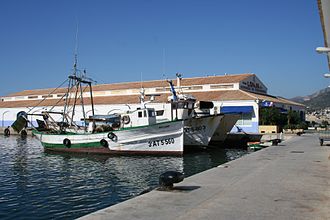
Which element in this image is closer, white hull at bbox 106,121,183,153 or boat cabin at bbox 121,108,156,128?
white hull at bbox 106,121,183,153

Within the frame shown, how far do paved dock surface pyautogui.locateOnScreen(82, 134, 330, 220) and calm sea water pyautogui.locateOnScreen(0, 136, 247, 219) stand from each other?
10.5ft

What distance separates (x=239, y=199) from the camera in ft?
29.5

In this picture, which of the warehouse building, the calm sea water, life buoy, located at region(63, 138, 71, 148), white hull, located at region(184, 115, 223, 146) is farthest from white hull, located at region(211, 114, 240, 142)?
life buoy, located at region(63, 138, 71, 148)

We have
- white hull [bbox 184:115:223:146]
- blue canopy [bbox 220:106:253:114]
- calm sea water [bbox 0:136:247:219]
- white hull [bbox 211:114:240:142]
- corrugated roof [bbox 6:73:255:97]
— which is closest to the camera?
calm sea water [bbox 0:136:247:219]

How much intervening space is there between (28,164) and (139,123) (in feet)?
31.0

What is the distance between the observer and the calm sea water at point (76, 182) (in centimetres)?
1193

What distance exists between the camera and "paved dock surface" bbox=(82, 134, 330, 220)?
24.9 ft

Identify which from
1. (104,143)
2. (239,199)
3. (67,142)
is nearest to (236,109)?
(104,143)

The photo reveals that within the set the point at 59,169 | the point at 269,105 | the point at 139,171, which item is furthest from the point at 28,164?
the point at 269,105

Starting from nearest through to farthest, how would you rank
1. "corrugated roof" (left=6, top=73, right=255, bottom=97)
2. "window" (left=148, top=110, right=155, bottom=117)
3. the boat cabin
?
the boat cabin < "window" (left=148, top=110, right=155, bottom=117) < "corrugated roof" (left=6, top=73, right=255, bottom=97)

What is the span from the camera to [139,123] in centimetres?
3019

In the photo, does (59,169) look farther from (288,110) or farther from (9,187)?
(288,110)

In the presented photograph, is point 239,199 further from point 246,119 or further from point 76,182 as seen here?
point 246,119

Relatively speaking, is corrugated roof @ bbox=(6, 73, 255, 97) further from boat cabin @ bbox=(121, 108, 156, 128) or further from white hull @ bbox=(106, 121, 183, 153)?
white hull @ bbox=(106, 121, 183, 153)
